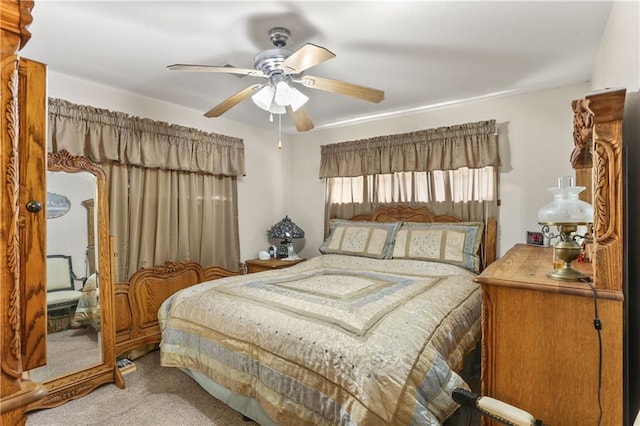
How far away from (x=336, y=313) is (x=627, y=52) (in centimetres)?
186

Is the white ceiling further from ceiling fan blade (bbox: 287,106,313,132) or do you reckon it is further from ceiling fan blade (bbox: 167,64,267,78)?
ceiling fan blade (bbox: 287,106,313,132)

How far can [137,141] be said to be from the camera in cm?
297

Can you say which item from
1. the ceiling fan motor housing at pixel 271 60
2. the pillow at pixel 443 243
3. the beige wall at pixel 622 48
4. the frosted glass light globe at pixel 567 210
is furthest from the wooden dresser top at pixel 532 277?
the ceiling fan motor housing at pixel 271 60

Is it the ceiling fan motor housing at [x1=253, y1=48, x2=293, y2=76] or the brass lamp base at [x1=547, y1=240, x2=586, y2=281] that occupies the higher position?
the ceiling fan motor housing at [x1=253, y1=48, x2=293, y2=76]

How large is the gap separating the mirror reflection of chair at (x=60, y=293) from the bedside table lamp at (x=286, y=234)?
212cm

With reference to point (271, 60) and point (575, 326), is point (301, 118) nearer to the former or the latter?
point (271, 60)

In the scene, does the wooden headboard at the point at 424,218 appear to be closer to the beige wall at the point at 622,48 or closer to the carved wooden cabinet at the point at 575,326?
the beige wall at the point at 622,48

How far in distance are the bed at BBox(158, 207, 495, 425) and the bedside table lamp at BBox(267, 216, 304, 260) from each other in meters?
1.13

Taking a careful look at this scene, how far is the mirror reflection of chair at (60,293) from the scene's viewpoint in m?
2.33

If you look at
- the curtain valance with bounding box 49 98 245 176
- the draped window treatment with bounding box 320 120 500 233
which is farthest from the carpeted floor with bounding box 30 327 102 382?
the draped window treatment with bounding box 320 120 500 233

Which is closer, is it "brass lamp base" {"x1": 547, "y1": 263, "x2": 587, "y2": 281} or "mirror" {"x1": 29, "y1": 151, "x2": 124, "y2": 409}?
"brass lamp base" {"x1": 547, "y1": 263, "x2": 587, "y2": 281}

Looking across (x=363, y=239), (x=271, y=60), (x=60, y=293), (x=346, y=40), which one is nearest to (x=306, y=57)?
(x=271, y=60)

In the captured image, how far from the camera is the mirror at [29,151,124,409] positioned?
2328 millimetres

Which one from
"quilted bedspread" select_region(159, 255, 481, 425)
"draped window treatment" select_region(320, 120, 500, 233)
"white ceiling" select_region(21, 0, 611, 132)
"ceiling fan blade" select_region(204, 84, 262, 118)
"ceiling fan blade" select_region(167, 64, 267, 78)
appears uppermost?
"white ceiling" select_region(21, 0, 611, 132)
